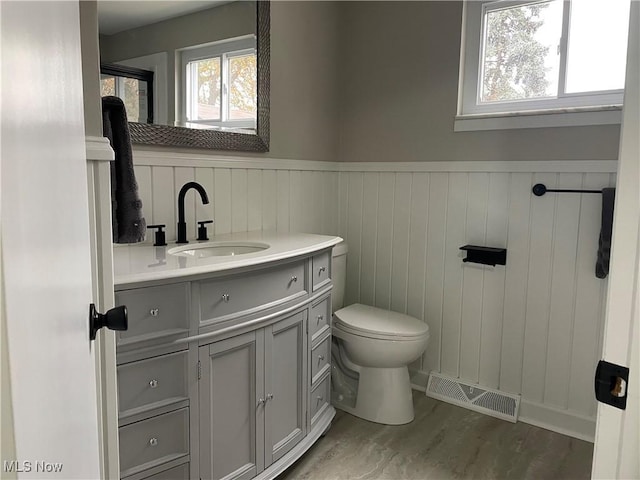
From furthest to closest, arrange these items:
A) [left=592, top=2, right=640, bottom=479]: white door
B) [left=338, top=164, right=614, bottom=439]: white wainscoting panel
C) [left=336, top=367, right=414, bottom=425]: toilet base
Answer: [left=336, top=367, right=414, bottom=425]: toilet base, [left=338, top=164, right=614, bottom=439]: white wainscoting panel, [left=592, top=2, right=640, bottom=479]: white door

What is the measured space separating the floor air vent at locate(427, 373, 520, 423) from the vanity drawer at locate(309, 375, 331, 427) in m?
0.73

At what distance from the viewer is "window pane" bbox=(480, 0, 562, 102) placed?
88.7 inches

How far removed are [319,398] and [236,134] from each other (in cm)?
126

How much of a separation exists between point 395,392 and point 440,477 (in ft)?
1.56

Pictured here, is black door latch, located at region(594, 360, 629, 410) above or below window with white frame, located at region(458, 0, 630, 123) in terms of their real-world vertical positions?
below

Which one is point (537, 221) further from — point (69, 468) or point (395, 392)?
point (69, 468)

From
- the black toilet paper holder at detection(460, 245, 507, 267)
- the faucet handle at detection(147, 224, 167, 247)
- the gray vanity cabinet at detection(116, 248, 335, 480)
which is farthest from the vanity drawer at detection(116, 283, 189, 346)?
the black toilet paper holder at detection(460, 245, 507, 267)

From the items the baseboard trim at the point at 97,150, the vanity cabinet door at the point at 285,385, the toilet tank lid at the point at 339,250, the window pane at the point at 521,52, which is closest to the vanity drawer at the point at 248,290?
the vanity cabinet door at the point at 285,385

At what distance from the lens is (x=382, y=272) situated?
2.82 m

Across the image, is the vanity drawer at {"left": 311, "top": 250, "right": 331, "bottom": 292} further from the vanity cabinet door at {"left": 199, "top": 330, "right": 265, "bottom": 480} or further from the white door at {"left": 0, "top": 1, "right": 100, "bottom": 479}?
the white door at {"left": 0, "top": 1, "right": 100, "bottom": 479}

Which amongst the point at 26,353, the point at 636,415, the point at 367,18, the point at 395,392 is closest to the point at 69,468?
the point at 26,353

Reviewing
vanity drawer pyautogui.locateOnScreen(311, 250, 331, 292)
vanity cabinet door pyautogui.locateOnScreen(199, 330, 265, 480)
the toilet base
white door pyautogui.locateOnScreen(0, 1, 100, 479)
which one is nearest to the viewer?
white door pyautogui.locateOnScreen(0, 1, 100, 479)

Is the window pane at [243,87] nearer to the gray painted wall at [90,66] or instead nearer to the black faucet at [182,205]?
the black faucet at [182,205]

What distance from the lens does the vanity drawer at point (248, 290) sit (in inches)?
58.3
